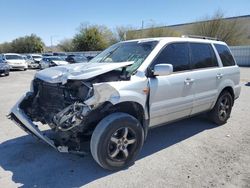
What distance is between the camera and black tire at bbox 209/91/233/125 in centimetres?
591

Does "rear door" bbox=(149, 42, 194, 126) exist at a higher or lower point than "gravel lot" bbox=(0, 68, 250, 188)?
higher

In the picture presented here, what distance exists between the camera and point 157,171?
3.89 m

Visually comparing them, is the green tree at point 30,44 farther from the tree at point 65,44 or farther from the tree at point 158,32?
the tree at point 158,32

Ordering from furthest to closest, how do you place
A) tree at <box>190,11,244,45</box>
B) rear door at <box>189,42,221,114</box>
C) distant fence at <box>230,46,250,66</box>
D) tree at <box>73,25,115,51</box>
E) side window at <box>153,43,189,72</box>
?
1. tree at <box>73,25,115,51</box>
2. tree at <box>190,11,244,45</box>
3. distant fence at <box>230,46,250,66</box>
4. rear door at <box>189,42,221,114</box>
5. side window at <box>153,43,189,72</box>

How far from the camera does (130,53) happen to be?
183 inches

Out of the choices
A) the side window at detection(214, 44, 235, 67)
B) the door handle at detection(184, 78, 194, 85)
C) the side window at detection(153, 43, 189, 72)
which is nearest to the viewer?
the side window at detection(153, 43, 189, 72)

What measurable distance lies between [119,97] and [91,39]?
4590 cm

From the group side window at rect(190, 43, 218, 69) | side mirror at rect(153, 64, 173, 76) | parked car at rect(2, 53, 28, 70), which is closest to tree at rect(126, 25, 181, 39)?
parked car at rect(2, 53, 28, 70)

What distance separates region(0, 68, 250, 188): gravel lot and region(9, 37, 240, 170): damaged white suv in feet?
1.13

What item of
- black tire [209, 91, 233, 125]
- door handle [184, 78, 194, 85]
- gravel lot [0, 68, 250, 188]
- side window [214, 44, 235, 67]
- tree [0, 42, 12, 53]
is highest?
tree [0, 42, 12, 53]

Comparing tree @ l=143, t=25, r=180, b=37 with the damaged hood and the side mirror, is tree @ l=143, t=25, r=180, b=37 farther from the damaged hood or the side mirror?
the damaged hood

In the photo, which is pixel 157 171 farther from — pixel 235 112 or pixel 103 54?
pixel 235 112

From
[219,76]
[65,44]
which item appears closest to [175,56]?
[219,76]

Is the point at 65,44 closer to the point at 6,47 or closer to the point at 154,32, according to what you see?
the point at 6,47
